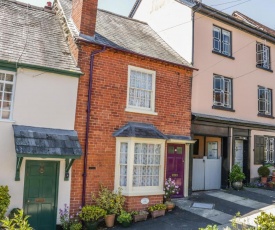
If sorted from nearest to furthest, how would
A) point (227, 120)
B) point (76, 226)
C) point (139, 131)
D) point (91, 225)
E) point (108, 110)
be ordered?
1. point (76, 226)
2. point (91, 225)
3. point (108, 110)
4. point (139, 131)
5. point (227, 120)

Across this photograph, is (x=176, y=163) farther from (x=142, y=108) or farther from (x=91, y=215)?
(x=91, y=215)

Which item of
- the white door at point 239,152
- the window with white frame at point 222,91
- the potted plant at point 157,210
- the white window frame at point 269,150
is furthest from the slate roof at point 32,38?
the white window frame at point 269,150

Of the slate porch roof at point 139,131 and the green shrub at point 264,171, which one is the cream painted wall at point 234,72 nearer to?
the green shrub at point 264,171

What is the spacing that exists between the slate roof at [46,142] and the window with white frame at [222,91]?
8035mm

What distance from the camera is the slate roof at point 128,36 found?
1162cm

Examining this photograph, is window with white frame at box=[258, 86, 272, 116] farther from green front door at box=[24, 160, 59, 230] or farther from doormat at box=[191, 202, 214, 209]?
green front door at box=[24, 160, 59, 230]

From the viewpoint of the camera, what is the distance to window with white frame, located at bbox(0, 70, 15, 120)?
8812 mm

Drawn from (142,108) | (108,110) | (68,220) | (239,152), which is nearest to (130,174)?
(108,110)

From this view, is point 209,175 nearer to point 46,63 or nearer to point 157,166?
point 157,166

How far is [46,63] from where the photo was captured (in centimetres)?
945

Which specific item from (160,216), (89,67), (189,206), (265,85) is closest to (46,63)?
(89,67)

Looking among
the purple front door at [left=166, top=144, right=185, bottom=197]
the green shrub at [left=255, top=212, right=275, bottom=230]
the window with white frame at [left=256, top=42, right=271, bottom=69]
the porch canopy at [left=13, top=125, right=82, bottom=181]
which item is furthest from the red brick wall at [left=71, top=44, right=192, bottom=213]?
the window with white frame at [left=256, top=42, right=271, bottom=69]

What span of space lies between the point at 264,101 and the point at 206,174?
244 inches

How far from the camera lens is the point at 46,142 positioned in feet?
28.8
